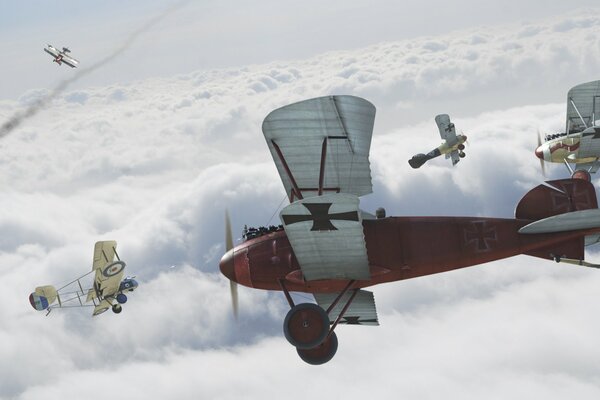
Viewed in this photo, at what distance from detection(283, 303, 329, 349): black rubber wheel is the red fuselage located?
1.78 metres

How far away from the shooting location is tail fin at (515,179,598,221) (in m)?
21.1

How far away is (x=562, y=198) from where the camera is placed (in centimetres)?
2122

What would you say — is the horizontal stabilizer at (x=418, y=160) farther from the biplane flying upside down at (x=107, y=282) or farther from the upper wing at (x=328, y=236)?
the upper wing at (x=328, y=236)

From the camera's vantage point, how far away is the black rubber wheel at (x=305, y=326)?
63.1 ft

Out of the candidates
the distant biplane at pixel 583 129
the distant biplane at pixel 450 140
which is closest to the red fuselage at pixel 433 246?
the distant biplane at pixel 583 129

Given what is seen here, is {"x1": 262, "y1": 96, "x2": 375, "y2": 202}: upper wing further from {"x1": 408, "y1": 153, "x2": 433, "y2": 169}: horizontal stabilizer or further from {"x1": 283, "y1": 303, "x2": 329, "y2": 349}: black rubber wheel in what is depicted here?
{"x1": 408, "y1": 153, "x2": 433, "y2": 169}: horizontal stabilizer

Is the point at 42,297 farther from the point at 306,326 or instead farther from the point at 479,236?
the point at 479,236

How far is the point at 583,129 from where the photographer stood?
47469mm

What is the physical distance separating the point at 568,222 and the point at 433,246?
4088 mm

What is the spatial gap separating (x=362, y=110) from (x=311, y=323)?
627 cm

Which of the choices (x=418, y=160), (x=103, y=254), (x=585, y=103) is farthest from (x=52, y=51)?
(x=585, y=103)

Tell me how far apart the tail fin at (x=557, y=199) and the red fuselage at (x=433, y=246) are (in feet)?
2.02

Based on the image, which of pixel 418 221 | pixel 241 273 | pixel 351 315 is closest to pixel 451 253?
pixel 418 221

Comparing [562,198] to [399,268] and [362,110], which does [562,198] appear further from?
[362,110]
